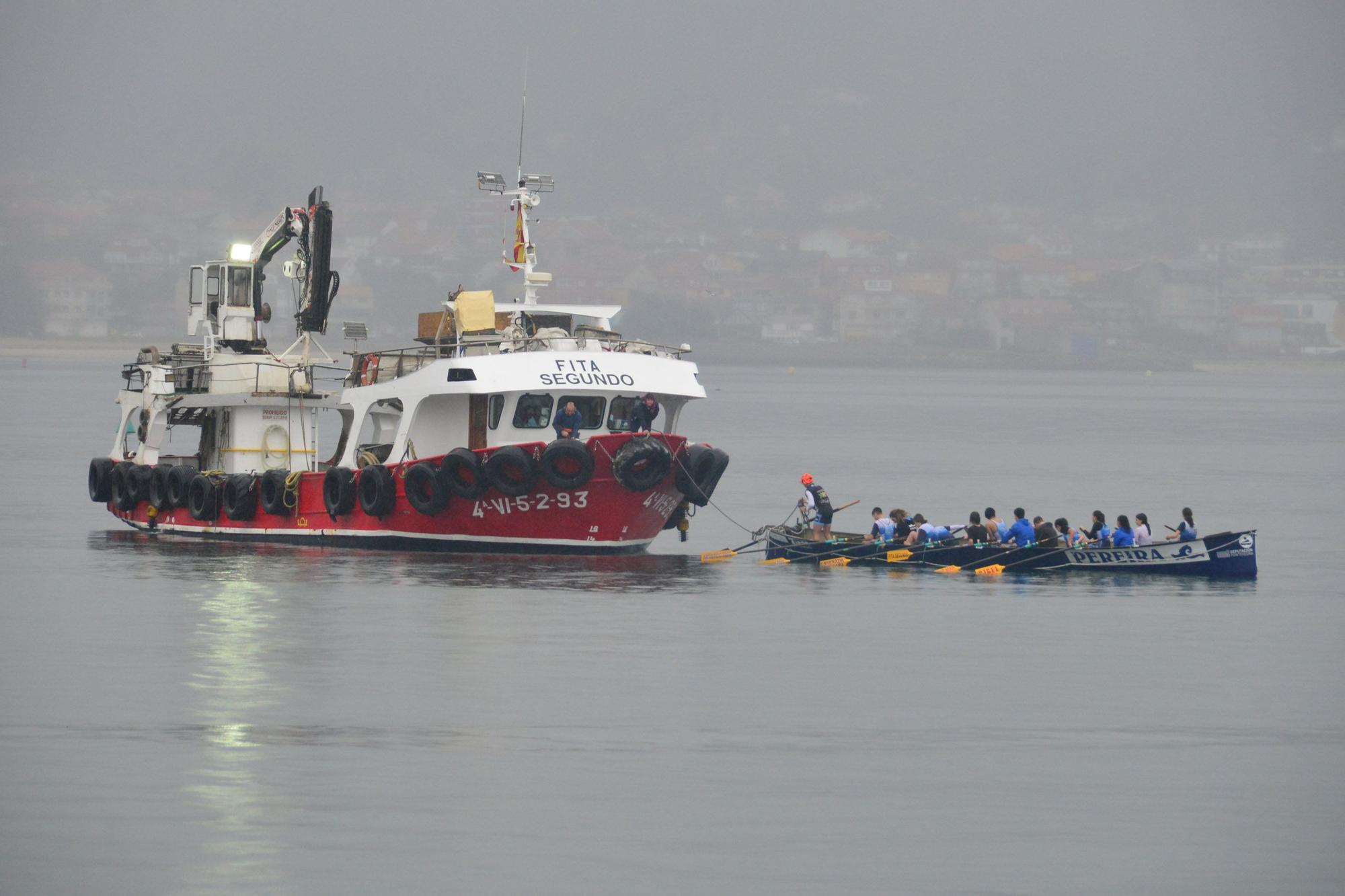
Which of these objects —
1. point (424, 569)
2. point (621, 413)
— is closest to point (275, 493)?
point (424, 569)

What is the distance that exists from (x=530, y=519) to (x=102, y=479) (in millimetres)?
14592

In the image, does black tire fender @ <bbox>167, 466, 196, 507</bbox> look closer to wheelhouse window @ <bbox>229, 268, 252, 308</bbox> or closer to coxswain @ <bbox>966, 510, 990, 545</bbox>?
wheelhouse window @ <bbox>229, 268, 252, 308</bbox>

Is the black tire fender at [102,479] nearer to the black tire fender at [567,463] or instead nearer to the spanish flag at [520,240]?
the spanish flag at [520,240]

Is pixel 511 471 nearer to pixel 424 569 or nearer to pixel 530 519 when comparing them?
pixel 530 519

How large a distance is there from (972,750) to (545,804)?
638 cm

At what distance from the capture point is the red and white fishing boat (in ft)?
140

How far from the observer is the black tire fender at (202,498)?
157 ft

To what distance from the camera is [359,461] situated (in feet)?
152

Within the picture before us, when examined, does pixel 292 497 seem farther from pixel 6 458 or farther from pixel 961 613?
pixel 6 458

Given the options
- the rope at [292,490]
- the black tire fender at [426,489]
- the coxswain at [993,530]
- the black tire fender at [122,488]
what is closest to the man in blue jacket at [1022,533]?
the coxswain at [993,530]

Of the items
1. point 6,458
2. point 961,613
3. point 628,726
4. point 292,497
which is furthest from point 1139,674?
point 6,458

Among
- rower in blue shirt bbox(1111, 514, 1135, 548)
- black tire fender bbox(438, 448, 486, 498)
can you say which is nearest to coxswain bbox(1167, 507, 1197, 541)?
rower in blue shirt bbox(1111, 514, 1135, 548)

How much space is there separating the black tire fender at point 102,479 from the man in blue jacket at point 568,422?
14.9 m

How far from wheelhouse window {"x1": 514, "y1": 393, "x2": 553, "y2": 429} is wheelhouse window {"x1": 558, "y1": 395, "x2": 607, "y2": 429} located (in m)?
0.42
